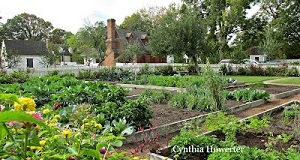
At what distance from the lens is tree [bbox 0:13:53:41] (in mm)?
56906

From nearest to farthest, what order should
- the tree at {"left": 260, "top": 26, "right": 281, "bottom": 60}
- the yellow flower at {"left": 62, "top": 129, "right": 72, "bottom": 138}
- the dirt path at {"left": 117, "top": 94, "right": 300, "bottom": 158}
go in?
the yellow flower at {"left": 62, "top": 129, "right": 72, "bottom": 138} → the dirt path at {"left": 117, "top": 94, "right": 300, "bottom": 158} → the tree at {"left": 260, "top": 26, "right": 281, "bottom": 60}

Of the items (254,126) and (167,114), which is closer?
(254,126)

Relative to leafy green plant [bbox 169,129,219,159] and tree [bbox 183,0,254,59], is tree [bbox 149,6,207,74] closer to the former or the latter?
tree [bbox 183,0,254,59]

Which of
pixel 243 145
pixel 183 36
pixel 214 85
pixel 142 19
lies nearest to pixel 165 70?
pixel 183 36

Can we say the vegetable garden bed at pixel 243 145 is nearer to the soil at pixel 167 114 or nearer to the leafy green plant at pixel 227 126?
the leafy green plant at pixel 227 126

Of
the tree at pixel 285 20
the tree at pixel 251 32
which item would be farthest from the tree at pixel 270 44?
the tree at pixel 251 32

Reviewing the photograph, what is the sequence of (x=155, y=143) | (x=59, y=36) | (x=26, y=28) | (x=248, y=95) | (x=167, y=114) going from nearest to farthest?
(x=155, y=143), (x=167, y=114), (x=248, y=95), (x=26, y=28), (x=59, y=36)

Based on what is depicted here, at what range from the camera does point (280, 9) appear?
34375 millimetres

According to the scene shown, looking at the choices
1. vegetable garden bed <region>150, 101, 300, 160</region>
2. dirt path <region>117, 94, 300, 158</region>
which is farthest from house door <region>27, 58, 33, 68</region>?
vegetable garden bed <region>150, 101, 300, 160</region>

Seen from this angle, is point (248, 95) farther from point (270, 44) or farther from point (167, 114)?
point (270, 44)

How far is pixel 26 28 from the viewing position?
2280 inches

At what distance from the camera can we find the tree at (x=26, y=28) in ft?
187

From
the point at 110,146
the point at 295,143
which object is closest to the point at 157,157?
the point at 110,146

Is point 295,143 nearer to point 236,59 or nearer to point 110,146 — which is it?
point 110,146
